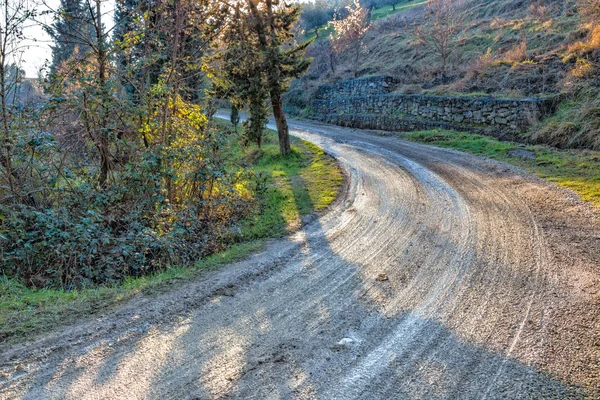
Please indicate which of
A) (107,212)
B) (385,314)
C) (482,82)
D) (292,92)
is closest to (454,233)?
(385,314)

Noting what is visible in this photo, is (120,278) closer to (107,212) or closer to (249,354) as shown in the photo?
(107,212)

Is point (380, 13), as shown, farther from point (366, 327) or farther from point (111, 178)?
point (366, 327)

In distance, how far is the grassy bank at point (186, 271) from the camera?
384 centimetres

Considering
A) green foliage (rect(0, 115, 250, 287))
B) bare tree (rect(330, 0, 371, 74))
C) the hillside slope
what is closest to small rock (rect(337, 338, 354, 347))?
green foliage (rect(0, 115, 250, 287))

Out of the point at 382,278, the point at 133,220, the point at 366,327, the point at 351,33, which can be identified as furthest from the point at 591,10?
the point at 351,33

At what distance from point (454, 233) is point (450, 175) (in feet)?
14.8

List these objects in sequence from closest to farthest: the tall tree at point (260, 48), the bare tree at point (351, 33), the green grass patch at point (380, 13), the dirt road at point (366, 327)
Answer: the dirt road at point (366, 327), the tall tree at point (260, 48), the bare tree at point (351, 33), the green grass patch at point (380, 13)

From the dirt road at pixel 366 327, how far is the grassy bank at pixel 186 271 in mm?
268

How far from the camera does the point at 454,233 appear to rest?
6.22m

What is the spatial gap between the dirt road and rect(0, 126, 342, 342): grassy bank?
268 mm

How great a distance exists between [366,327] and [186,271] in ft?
8.53

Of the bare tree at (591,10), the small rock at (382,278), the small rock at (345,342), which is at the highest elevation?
the bare tree at (591,10)

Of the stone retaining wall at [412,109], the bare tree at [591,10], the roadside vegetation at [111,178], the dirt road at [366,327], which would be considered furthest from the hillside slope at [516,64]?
the roadside vegetation at [111,178]

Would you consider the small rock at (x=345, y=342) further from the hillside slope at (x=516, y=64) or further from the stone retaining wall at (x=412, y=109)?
the stone retaining wall at (x=412, y=109)
